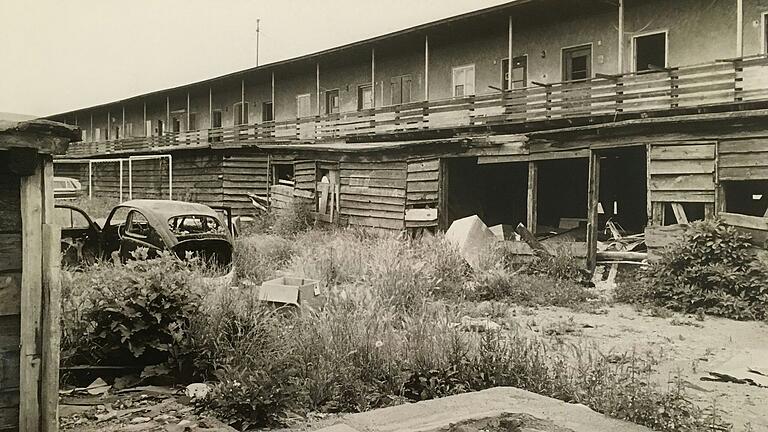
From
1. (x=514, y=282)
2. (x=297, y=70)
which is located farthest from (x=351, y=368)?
(x=297, y=70)

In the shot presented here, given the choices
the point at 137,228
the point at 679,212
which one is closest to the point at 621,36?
the point at 679,212

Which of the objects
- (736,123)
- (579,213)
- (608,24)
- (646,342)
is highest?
(608,24)

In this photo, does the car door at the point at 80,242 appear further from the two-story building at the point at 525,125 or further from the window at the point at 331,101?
the window at the point at 331,101

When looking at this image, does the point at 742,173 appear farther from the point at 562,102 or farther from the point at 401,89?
the point at 401,89

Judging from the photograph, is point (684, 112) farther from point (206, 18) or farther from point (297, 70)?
point (297, 70)

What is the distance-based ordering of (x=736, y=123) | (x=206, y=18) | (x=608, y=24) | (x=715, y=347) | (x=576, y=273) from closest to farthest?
(x=206, y=18), (x=715, y=347), (x=736, y=123), (x=576, y=273), (x=608, y=24)

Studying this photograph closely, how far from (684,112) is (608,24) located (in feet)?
13.3

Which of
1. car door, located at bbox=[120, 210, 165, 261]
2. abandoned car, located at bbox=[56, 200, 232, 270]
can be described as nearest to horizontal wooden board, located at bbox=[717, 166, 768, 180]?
abandoned car, located at bbox=[56, 200, 232, 270]

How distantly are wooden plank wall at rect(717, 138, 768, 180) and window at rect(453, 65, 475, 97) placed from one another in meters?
9.21

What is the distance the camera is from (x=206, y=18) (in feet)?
23.3

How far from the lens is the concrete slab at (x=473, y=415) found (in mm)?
3643

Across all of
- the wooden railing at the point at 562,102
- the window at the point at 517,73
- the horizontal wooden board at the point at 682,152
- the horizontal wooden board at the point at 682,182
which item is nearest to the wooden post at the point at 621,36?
the wooden railing at the point at 562,102

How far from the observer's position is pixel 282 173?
24281mm

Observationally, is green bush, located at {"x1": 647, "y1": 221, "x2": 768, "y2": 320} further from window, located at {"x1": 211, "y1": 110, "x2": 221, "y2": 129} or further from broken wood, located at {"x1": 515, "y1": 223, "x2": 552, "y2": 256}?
window, located at {"x1": 211, "y1": 110, "x2": 221, "y2": 129}
